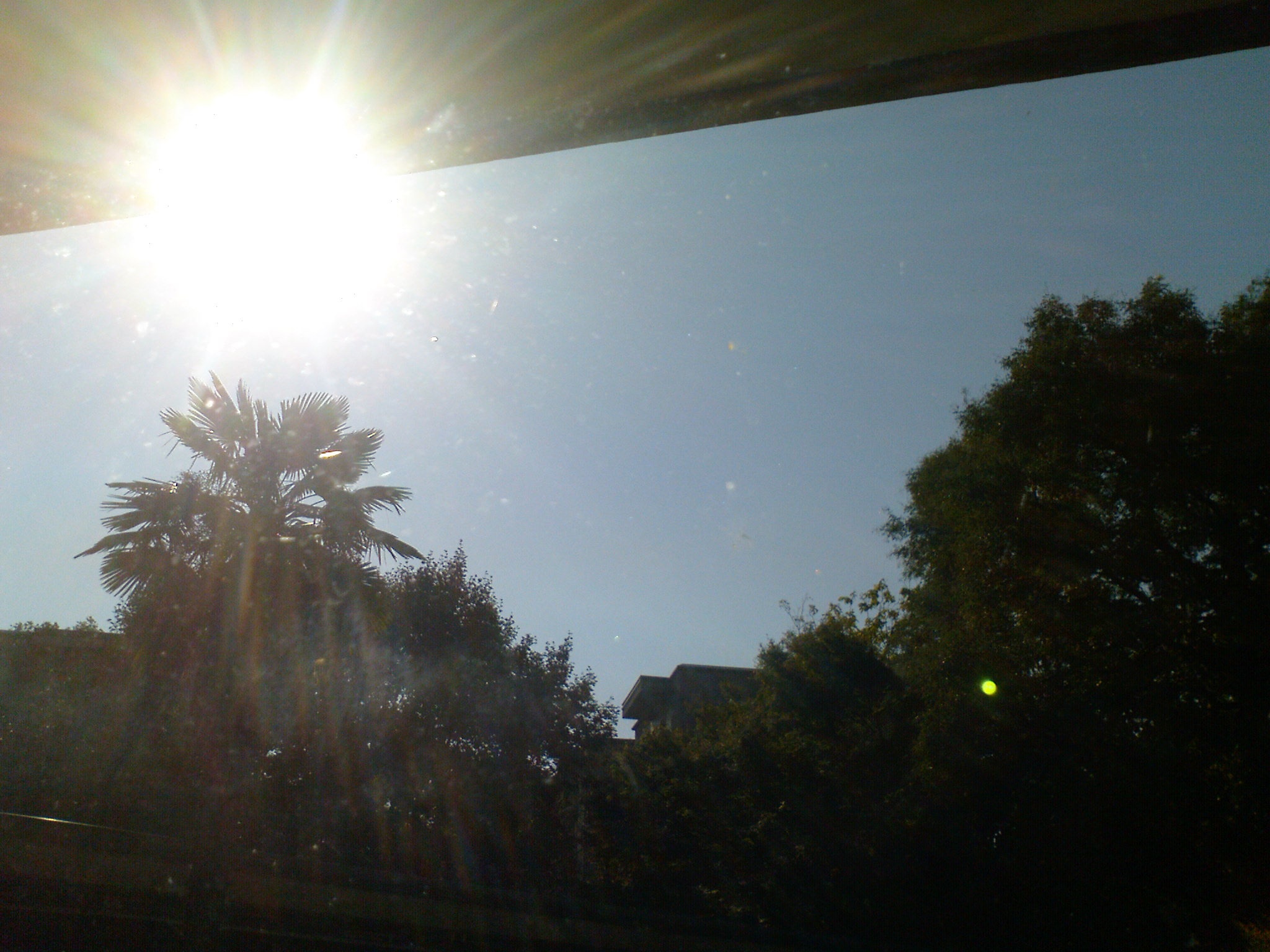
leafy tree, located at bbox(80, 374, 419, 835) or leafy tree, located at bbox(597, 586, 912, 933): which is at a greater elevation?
leafy tree, located at bbox(80, 374, 419, 835)

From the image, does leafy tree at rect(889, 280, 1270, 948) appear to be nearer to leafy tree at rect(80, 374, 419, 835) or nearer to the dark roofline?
leafy tree at rect(80, 374, 419, 835)

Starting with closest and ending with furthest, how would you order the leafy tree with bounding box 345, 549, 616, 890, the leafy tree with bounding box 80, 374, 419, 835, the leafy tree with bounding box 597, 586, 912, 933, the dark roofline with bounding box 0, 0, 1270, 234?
the dark roofline with bounding box 0, 0, 1270, 234, the leafy tree with bounding box 80, 374, 419, 835, the leafy tree with bounding box 345, 549, 616, 890, the leafy tree with bounding box 597, 586, 912, 933

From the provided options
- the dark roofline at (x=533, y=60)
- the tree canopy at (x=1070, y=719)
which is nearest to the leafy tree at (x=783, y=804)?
the tree canopy at (x=1070, y=719)

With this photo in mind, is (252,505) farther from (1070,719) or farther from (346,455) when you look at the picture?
(1070,719)

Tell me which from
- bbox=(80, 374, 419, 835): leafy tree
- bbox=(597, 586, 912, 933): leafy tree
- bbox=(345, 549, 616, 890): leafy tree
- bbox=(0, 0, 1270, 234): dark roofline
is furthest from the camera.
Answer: bbox=(597, 586, 912, 933): leafy tree

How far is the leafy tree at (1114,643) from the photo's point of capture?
11.3 metres

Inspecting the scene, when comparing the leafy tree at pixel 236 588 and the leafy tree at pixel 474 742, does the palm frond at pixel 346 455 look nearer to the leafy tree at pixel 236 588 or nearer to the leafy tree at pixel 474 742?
the leafy tree at pixel 236 588

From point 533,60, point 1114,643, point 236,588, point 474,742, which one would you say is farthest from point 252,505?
point 1114,643

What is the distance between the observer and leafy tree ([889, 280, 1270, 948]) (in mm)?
11297

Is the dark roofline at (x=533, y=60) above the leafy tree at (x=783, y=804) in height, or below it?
above

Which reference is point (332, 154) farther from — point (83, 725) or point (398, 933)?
point (83, 725)

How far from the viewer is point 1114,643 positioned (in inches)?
461

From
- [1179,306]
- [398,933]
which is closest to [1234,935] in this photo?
[1179,306]

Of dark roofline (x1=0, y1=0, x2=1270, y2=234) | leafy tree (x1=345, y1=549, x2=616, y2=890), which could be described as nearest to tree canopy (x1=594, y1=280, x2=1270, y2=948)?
leafy tree (x1=345, y1=549, x2=616, y2=890)
